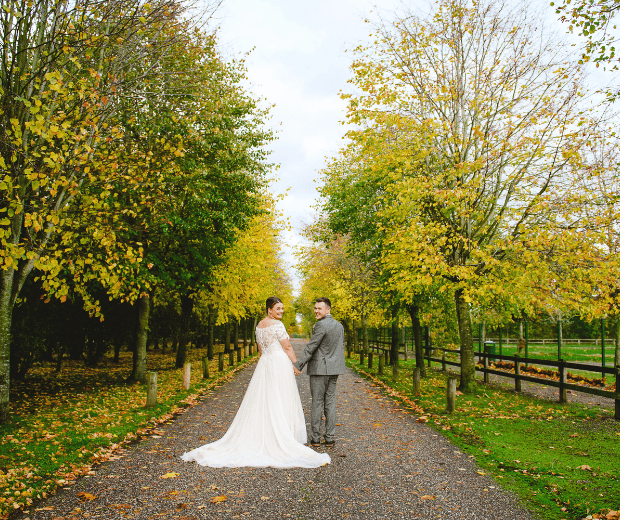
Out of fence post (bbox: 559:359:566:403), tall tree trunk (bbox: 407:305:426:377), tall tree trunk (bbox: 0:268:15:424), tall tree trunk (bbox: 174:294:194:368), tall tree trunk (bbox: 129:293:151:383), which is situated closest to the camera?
tall tree trunk (bbox: 0:268:15:424)

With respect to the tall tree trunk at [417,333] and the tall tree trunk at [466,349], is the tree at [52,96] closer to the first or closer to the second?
the tall tree trunk at [466,349]

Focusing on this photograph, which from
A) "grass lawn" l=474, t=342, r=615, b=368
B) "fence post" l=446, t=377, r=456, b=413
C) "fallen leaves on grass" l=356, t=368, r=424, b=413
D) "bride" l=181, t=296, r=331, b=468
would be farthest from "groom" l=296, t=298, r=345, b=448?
"grass lawn" l=474, t=342, r=615, b=368

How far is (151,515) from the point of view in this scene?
4531 mm

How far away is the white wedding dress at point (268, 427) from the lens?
21.0ft

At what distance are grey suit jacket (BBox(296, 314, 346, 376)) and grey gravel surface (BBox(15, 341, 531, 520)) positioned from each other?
1228 millimetres

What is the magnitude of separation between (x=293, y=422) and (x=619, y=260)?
357 inches

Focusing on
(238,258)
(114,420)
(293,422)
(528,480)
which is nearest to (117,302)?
(238,258)

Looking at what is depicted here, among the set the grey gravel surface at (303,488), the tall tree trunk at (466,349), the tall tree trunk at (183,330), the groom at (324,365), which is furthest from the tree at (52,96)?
the tall tree trunk at (183,330)

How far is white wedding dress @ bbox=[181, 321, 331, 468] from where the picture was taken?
251 inches

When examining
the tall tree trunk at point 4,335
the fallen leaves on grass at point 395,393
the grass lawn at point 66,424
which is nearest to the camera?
the grass lawn at point 66,424

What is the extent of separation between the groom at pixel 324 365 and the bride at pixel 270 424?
0.30 metres

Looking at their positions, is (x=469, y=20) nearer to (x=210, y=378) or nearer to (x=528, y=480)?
(x=528, y=480)

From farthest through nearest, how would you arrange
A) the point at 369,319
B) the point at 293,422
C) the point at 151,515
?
the point at 369,319 → the point at 293,422 → the point at 151,515

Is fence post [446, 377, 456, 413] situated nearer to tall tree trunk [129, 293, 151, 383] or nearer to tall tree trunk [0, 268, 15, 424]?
tall tree trunk [0, 268, 15, 424]
